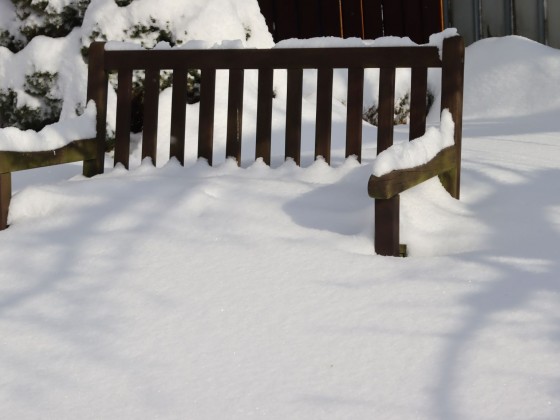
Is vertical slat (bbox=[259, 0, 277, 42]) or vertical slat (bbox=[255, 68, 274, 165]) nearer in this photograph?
vertical slat (bbox=[255, 68, 274, 165])

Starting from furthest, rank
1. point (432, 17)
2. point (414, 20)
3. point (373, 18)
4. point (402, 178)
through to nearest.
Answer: point (373, 18)
point (414, 20)
point (432, 17)
point (402, 178)

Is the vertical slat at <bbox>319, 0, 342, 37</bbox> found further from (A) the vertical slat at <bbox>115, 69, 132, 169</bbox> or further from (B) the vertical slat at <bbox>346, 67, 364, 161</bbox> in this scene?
(B) the vertical slat at <bbox>346, 67, 364, 161</bbox>

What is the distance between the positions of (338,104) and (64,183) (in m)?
2.48

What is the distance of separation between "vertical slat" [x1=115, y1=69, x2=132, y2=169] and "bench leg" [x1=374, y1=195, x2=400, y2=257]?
152 cm

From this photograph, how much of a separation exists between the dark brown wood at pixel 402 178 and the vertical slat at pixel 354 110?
1.50ft

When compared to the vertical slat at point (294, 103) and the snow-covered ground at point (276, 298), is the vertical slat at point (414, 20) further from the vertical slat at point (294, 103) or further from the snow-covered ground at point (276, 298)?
the vertical slat at point (294, 103)

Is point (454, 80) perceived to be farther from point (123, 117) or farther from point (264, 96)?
point (123, 117)

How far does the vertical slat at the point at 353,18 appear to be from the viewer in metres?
8.89

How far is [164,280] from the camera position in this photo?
331cm

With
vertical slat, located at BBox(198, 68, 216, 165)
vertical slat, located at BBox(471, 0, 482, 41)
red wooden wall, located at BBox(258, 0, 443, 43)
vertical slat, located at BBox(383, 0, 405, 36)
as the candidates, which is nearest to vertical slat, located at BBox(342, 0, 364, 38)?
red wooden wall, located at BBox(258, 0, 443, 43)

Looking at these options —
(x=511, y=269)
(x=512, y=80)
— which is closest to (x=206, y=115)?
(x=511, y=269)

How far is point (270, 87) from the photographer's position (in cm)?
428

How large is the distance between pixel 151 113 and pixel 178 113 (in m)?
0.14

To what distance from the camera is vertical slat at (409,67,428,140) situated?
13.2ft
